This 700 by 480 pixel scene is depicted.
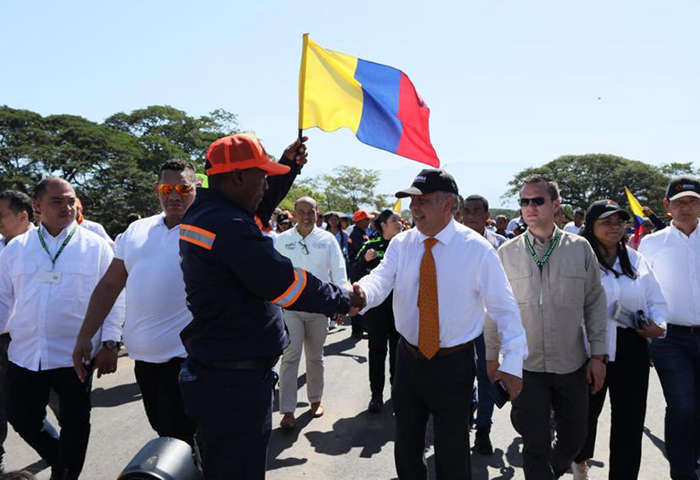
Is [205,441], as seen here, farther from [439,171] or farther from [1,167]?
[1,167]

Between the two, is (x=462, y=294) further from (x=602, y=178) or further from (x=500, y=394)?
(x=602, y=178)

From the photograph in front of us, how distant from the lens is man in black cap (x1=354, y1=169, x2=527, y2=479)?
3.00m

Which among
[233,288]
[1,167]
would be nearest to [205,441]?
[233,288]

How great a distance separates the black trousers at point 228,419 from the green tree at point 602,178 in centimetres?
6951

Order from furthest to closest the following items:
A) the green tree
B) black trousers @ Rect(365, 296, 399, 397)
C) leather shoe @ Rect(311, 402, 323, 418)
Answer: the green tree
black trousers @ Rect(365, 296, 399, 397)
leather shoe @ Rect(311, 402, 323, 418)

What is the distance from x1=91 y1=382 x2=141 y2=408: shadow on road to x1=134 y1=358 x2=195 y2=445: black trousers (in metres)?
2.83

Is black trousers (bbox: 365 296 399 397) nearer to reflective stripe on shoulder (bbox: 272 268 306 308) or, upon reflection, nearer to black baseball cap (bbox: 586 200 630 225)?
black baseball cap (bbox: 586 200 630 225)

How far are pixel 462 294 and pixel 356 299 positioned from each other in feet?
2.19

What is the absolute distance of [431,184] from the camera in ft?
10.6

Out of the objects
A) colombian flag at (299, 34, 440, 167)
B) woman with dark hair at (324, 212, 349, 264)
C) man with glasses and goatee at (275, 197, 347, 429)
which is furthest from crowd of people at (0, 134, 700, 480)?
woman with dark hair at (324, 212, 349, 264)

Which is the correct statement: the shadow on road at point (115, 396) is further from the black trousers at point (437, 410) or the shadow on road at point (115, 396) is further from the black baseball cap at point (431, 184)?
the black baseball cap at point (431, 184)

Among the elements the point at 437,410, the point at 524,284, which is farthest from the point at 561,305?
the point at 437,410

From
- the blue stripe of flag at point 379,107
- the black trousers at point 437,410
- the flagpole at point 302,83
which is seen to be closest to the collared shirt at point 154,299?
the flagpole at point 302,83

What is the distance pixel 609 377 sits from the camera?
3727mm
